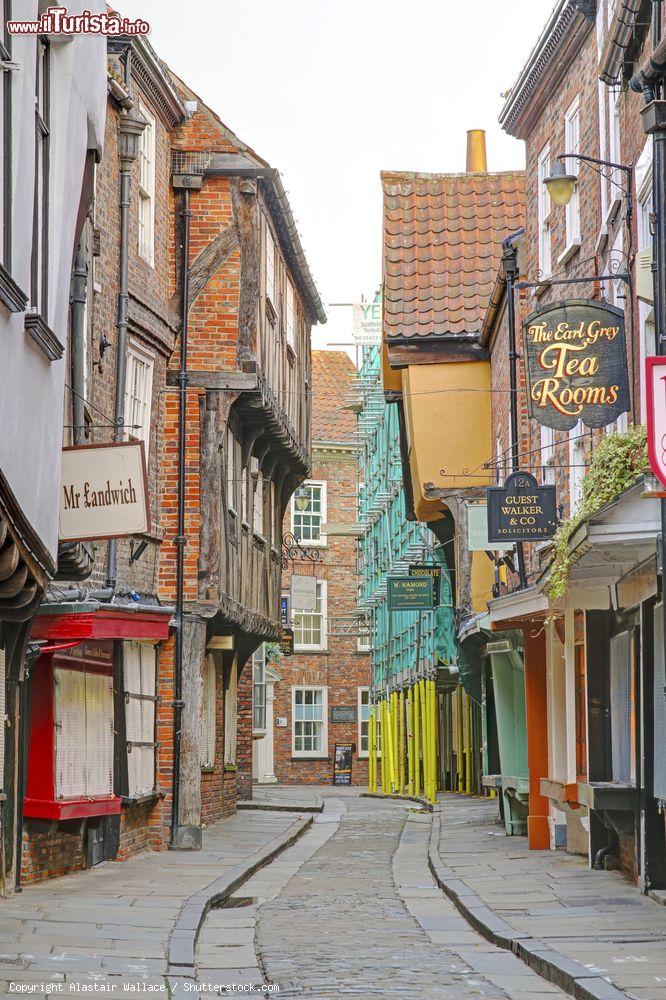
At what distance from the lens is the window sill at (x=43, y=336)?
9.03 m

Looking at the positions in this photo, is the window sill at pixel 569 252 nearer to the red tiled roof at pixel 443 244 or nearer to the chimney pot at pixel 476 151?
the red tiled roof at pixel 443 244

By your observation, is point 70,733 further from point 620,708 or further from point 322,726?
point 322,726

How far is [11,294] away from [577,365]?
21.0 feet

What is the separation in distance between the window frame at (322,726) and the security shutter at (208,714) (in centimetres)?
2662

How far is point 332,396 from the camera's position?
5425cm

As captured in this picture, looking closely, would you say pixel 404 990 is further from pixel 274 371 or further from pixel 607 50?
pixel 274 371

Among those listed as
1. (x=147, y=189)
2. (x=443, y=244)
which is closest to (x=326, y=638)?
(x=443, y=244)

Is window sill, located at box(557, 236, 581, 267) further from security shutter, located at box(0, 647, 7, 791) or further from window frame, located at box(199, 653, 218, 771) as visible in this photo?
window frame, located at box(199, 653, 218, 771)

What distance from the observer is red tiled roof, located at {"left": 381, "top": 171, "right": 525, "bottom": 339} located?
25547mm

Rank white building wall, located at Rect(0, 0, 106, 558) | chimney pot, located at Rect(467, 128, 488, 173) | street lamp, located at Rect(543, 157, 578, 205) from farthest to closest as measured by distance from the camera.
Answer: chimney pot, located at Rect(467, 128, 488, 173) → street lamp, located at Rect(543, 157, 578, 205) → white building wall, located at Rect(0, 0, 106, 558)

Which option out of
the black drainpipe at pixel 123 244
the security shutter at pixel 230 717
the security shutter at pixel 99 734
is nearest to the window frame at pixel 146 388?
the black drainpipe at pixel 123 244

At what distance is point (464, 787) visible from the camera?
3384 centimetres

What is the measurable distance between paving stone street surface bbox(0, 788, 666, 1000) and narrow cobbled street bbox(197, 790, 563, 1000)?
2 centimetres

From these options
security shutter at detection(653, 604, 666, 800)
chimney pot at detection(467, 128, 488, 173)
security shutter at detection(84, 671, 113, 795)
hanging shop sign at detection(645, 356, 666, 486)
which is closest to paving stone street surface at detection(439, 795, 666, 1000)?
security shutter at detection(653, 604, 666, 800)
